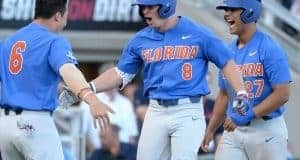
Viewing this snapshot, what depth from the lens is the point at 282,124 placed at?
10.2 metres

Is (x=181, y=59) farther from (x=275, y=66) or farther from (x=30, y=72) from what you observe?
(x=30, y=72)

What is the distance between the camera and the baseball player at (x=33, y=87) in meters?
9.32

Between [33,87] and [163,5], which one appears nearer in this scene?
[33,87]

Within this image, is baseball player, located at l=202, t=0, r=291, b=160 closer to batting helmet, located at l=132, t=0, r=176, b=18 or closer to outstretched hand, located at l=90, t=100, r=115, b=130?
batting helmet, located at l=132, t=0, r=176, b=18

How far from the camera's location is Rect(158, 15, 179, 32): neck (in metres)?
9.84

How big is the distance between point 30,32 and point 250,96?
1.82 metres

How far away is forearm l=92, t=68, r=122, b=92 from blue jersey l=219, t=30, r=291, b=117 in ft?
2.91

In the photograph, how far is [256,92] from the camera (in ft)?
33.0

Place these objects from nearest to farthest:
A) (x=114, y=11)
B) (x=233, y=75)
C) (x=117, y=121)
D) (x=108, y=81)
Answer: (x=233, y=75) < (x=108, y=81) < (x=117, y=121) < (x=114, y=11)

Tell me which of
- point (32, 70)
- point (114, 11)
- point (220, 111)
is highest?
point (32, 70)

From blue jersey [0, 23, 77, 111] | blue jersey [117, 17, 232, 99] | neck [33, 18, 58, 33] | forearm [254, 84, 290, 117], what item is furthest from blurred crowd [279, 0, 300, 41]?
blue jersey [0, 23, 77, 111]

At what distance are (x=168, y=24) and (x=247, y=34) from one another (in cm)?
68

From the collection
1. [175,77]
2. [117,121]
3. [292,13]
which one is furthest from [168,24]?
[292,13]

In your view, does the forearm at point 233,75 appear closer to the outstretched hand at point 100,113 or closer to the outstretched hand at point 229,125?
the outstretched hand at point 229,125
